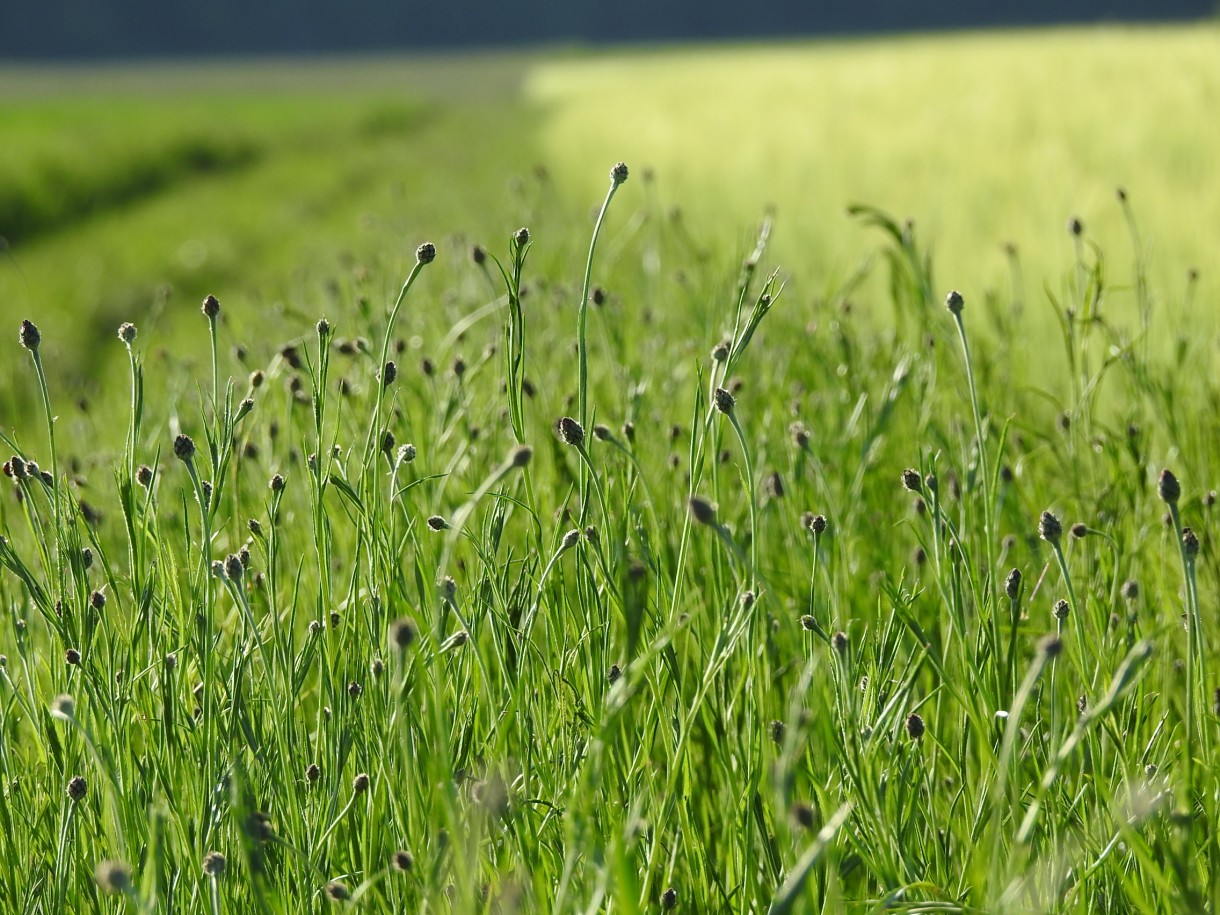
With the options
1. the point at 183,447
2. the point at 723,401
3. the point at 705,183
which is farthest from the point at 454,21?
the point at 723,401

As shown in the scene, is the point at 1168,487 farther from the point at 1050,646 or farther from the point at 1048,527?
the point at 1050,646

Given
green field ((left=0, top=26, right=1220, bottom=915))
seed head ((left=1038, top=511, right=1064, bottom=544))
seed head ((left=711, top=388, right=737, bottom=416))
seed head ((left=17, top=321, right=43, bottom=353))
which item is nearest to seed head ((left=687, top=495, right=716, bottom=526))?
green field ((left=0, top=26, right=1220, bottom=915))

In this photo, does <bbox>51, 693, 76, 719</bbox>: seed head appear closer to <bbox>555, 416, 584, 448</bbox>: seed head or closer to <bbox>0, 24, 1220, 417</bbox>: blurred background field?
<bbox>555, 416, 584, 448</bbox>: seed head

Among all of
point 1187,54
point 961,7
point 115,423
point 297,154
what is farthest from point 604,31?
point 115,423

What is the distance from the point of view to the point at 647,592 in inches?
33.5

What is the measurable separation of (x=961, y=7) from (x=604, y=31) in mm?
18508

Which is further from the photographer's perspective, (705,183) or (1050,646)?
(705,183)

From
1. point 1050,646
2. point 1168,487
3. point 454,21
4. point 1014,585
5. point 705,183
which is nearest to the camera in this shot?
point 1050,646

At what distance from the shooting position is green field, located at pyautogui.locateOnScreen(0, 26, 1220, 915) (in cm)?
89

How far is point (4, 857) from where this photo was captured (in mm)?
1031

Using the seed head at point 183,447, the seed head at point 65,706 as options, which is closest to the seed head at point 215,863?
the seed head at point 65,706

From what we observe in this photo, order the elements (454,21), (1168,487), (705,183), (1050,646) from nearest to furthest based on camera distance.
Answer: (1050,646) → (1168,487) → (705,183) → (454,21)

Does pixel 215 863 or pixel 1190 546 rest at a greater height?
pixel 1190 546

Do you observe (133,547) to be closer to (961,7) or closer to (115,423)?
(115,423)
